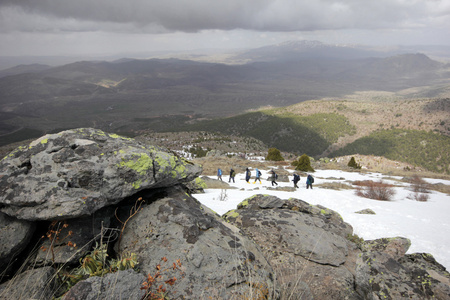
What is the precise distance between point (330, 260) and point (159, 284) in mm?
4865

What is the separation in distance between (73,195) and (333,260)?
6917 mm

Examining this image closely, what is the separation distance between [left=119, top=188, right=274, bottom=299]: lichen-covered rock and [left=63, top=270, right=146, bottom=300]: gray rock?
49 centimetres

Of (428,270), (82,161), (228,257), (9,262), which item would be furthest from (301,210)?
(9,262)

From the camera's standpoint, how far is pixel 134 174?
580 cm

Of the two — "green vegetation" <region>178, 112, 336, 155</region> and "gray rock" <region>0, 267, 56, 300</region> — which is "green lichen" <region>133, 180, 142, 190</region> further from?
"green vegetation" <region>178, 112, 336, 155</region>

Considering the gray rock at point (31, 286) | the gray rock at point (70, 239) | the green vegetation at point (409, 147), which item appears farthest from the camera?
the green vegetation at point (409, 147)

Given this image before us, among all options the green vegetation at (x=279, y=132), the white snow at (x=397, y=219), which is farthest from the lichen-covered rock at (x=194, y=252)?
the green vegetation at (x=279, y=132)

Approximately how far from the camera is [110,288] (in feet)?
11.9

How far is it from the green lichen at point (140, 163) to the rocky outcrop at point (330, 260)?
3.57 meters

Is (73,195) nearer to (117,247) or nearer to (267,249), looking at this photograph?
(117,247)

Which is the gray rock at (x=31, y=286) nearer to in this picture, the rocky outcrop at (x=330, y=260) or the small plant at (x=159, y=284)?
the small plant at (x=159, y=284)

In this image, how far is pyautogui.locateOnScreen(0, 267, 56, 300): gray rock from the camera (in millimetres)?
3790

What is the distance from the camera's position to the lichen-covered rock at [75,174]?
15.6ft

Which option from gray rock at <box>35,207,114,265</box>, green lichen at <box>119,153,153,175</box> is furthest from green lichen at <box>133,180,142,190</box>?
gray rock at <box>35,207,114,265</box>
